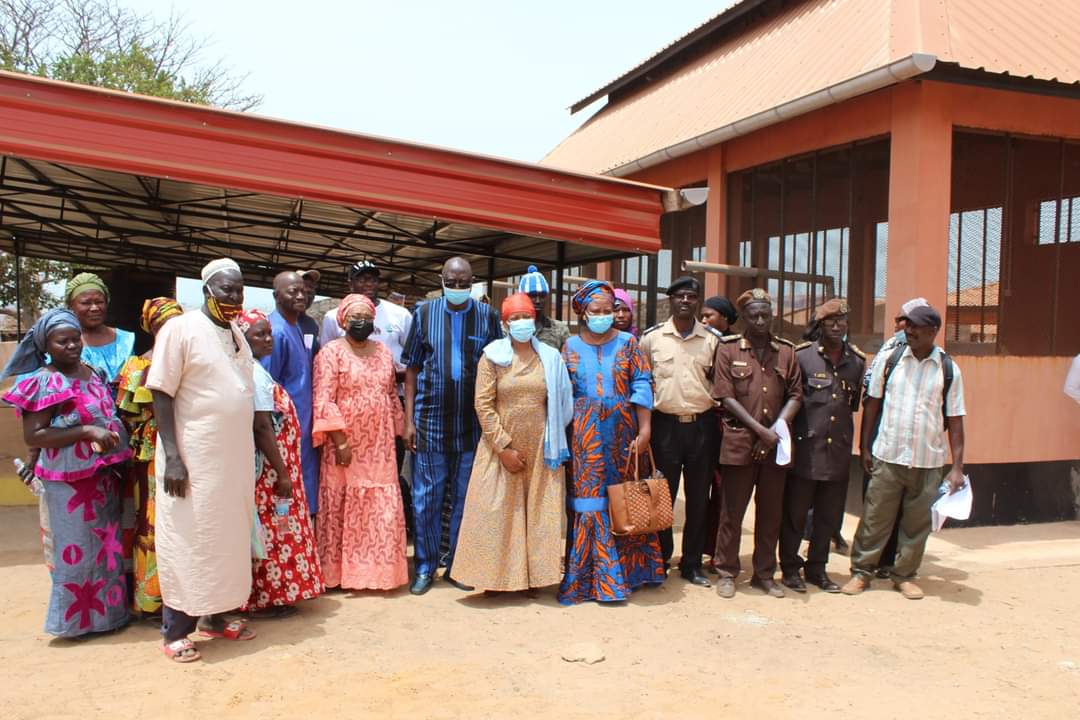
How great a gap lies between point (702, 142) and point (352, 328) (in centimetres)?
549

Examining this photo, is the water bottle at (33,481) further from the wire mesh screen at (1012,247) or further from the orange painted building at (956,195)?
the wire mesh screen at (1012,247)

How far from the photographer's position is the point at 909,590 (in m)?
5.02

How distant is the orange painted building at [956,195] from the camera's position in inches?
263

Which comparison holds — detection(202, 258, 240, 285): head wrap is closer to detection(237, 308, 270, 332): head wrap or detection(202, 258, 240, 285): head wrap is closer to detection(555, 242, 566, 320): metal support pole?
detection(237, 308, 270, 332): head wrap

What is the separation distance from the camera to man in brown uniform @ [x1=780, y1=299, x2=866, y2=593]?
16.3 ft

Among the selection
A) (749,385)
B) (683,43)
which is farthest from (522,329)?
(683,43)

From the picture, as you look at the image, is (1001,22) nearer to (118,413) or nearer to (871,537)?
(871,537)

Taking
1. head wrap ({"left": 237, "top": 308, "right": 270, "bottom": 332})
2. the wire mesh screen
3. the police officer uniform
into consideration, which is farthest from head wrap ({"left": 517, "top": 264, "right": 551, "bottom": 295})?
the wire mesh screen

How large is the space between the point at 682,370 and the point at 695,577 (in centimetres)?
134

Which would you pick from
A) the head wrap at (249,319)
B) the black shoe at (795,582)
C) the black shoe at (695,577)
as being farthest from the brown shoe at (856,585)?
the head wrap at (249,319)

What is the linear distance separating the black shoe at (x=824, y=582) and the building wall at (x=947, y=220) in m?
2.55

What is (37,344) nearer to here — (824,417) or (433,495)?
(433,495)

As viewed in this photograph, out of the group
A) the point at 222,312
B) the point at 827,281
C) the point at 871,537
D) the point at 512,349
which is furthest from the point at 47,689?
the point at 827,281

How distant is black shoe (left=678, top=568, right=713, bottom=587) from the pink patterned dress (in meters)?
1.80
